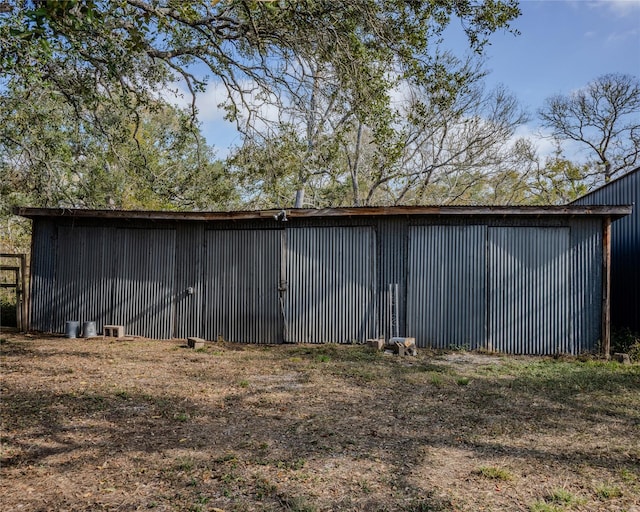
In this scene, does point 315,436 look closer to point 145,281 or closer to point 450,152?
point 145,281

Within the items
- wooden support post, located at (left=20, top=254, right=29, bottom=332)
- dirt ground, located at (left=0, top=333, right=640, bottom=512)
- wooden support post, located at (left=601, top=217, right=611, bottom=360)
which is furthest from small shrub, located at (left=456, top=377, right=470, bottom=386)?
wooden support post, located at (left=20, top=254, right=29, bottom=332)

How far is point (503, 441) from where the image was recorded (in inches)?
168

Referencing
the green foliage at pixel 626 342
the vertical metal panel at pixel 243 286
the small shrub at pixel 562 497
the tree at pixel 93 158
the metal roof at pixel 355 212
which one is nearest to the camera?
the small shrub at pixel 562 497

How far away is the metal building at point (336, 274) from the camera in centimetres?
874

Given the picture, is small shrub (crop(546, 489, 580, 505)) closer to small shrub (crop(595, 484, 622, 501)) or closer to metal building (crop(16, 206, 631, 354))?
small shrub (crop(595, 484, 622, 501))

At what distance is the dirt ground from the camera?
10.4 feet

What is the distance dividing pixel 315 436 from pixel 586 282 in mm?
6789

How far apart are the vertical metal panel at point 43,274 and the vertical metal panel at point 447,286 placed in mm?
7904

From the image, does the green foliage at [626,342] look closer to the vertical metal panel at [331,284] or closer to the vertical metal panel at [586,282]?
the vertical metal panel at [586,282]

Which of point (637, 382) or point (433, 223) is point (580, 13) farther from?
point (637, 382)

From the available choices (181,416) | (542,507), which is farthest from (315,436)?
(542,507)

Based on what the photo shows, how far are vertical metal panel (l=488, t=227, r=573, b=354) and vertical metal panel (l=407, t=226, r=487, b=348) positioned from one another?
0.24 metres

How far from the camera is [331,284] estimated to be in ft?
31.1

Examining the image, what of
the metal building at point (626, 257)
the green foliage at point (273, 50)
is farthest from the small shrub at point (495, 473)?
the metal building at point (626, 257)
